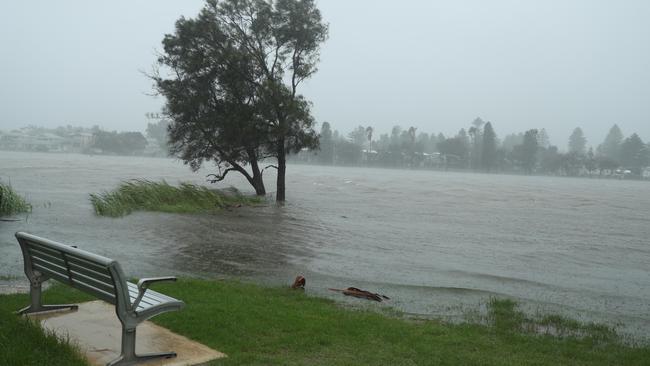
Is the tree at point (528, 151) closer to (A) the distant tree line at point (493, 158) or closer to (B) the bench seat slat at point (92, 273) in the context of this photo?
(A) the distant tree line at point (493, 158)

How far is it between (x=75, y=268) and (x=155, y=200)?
827 inches

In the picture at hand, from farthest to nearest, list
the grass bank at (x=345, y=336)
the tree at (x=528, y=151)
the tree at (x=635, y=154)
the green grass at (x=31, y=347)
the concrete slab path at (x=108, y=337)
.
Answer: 1. the tree at (x=635, y=154)
2. the tree at (x=528, y=151)
3. the grass bank at (x=345, y=336)
4. the concrete slab path at (x=108, y=337)
5. the green grass at (x=31, y=347)

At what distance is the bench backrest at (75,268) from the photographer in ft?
17.1

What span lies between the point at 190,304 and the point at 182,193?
69.0ft

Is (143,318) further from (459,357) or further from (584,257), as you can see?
(584,257)

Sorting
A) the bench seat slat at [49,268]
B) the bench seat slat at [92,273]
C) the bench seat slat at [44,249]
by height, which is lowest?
the bench seat slat at [49,268]

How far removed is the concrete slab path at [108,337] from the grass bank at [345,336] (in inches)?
8.6

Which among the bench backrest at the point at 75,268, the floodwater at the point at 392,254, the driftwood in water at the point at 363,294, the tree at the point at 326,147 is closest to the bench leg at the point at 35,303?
the bench backrest at the point at 75,268

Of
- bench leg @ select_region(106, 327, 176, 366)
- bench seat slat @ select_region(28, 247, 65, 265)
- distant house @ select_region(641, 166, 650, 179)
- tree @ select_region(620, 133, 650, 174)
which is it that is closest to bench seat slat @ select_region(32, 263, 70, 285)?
bench seat slat @ select_region(28, 247, 65, 265)

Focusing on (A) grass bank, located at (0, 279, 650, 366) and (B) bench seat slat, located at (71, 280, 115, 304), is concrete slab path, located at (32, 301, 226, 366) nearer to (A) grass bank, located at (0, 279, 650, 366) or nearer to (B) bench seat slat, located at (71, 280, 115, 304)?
(A) grass bank, located at (0, 279, 650, 366)

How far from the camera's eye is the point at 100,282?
5512 mm

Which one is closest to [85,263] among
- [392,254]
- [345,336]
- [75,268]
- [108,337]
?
[75,268]

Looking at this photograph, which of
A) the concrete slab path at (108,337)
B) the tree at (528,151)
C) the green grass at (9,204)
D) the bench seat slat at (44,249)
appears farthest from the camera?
the tree at (528,151)

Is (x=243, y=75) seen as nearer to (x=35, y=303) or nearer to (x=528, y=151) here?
(x=35, y=303)
